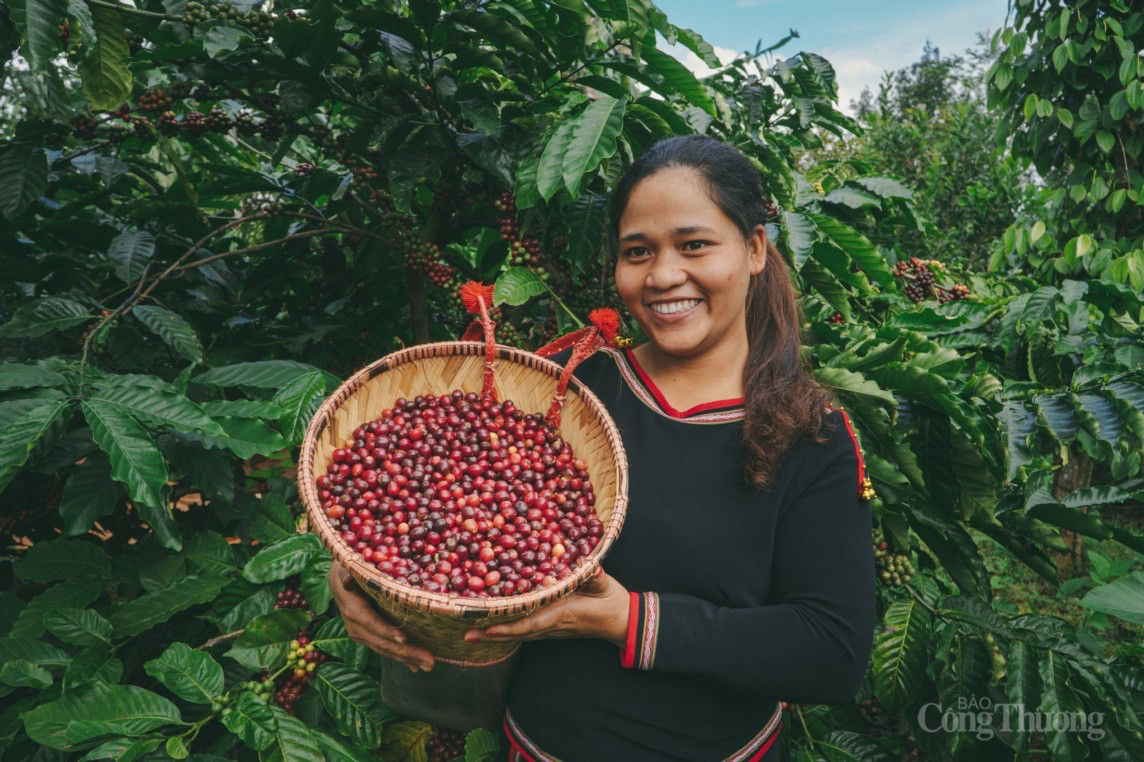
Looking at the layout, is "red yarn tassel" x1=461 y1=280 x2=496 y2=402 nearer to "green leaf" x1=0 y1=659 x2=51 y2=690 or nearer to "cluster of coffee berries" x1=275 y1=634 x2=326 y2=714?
"cluster of coffee berries" x1=275 y1=634 x2=326 y2=714

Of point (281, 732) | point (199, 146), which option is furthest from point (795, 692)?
point (199, 146)

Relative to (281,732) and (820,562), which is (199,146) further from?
(820,562)

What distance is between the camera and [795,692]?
1.12 meters

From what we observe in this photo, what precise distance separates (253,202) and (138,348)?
129cm

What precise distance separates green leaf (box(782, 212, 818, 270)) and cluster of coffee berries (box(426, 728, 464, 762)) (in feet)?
4.01

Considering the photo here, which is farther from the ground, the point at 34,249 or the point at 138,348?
the point at 34,249

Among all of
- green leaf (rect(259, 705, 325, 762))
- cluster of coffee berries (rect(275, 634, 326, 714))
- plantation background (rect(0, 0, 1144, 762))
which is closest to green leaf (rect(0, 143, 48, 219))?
plantation background (rect(0, 0, 1144, 762))

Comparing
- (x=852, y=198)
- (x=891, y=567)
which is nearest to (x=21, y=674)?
(x=891, y=567)

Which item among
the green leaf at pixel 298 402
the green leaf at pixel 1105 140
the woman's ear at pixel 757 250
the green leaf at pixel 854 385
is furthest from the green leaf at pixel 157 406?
the green leaf at pixel 1105 140

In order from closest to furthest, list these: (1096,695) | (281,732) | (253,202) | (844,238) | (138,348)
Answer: (281,732) < (1096,695) < (844,238) < (138,348) < (253,202)

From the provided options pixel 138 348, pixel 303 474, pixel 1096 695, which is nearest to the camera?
pixel 303 474

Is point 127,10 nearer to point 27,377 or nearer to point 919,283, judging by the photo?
point 27,377

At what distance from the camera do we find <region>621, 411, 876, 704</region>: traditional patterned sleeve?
1086mm

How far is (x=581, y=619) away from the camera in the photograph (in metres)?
1.06
